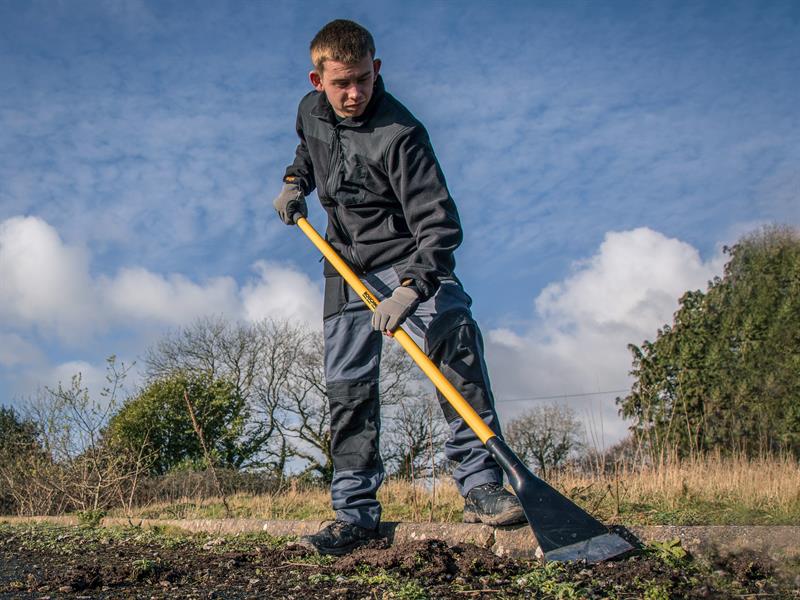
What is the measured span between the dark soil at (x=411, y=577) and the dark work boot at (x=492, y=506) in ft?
0.81

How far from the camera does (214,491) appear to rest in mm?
12656

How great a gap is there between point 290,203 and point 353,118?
2.70 ft

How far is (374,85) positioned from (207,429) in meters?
15.6

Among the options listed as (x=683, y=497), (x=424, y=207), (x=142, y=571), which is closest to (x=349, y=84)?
(x=424, y=207)

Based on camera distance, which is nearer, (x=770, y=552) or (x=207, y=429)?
(x=770, y=552)

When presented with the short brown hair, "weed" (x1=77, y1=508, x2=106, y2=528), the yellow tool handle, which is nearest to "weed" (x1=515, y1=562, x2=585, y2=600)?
the yellow tool handle

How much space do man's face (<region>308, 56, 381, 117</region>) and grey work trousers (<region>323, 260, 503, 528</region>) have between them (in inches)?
33.3

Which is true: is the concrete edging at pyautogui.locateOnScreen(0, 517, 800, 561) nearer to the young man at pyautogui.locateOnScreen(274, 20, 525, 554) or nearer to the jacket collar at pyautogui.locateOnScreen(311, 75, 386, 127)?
the young man at pyautogui.locateOnScreen(274, 20, 525, 554)

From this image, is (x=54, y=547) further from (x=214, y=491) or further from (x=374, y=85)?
(x=214, y=491)

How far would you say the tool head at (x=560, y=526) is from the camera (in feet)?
9.42

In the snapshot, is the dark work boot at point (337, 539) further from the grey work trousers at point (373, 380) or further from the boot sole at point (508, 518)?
the boot sole at point (508, 518)

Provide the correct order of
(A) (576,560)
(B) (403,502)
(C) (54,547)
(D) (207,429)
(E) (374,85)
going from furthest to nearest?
(D) (207,429) < (B) (403,502) < (C) (54,547) < (E) (374,85) < (A) (576,560)

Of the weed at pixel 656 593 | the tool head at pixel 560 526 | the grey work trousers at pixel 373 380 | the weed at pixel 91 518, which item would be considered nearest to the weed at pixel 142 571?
the grey work trousers at pixel 373 380

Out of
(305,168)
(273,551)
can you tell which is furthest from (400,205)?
(273,551)
